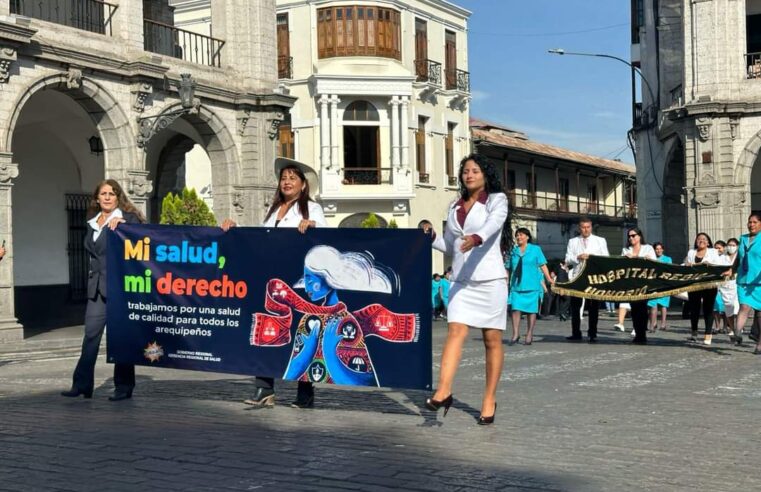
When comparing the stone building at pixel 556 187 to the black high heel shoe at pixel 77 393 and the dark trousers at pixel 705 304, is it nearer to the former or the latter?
the dark trousers at pixel 705 304

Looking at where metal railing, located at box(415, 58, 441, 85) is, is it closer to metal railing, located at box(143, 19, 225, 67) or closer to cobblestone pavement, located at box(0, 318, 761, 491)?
metal railing, located at box(143, 19, 225, 67)

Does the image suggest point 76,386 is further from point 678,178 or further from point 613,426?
point 678,178

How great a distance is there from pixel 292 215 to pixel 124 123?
14.3 meters

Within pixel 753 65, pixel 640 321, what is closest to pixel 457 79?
pixel 753 65

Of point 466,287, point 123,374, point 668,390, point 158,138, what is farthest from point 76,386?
point 158,138

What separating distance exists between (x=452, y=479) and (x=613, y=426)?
2.21 m

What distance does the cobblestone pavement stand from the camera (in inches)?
225

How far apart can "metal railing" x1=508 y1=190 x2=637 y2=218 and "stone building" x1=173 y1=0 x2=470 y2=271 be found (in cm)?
975

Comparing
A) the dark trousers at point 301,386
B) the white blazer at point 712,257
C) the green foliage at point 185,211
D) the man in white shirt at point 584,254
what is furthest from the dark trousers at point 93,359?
the green foliage at point 185,211

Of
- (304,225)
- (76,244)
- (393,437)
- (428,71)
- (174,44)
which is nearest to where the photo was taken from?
(393,437)

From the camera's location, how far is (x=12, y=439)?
23.4 ft

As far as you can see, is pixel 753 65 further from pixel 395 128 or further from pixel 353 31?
pixel 353 31

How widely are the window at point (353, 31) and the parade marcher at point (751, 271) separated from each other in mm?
28314

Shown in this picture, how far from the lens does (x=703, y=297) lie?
52.9ft
